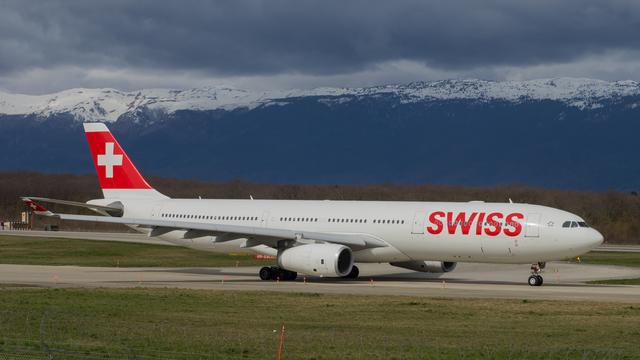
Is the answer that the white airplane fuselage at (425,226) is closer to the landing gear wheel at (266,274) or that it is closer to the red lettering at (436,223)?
the red lettering at (436,223)

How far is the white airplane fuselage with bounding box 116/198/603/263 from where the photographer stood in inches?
1849

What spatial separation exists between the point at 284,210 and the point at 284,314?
19.5 m

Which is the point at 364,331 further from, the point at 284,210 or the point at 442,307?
the point at 284,210

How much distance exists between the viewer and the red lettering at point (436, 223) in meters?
48.5

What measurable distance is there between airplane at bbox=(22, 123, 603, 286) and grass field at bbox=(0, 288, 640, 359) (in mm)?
8258

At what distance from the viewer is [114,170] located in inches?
2333

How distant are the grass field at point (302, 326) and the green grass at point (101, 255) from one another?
2484 cm

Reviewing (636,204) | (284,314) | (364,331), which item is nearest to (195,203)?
(284,314)

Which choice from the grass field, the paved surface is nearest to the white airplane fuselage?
the paved surface

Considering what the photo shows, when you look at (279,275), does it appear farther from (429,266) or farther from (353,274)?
(429,266)

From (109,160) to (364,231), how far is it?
16.3m

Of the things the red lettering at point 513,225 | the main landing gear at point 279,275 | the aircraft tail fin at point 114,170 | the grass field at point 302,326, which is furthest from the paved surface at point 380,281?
the aircraft tail fin at point 114,170

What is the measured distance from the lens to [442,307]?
37031 millimetres

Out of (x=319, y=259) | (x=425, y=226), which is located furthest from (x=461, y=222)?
(x=319, y=259)
